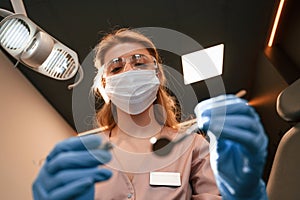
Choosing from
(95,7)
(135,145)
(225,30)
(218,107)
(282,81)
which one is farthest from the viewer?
(225,30)

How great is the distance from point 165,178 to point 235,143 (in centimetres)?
22

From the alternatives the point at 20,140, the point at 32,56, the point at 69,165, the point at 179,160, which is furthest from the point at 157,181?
the point at 20,140

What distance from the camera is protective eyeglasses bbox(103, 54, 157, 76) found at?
0.97m

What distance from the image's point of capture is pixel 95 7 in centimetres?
166

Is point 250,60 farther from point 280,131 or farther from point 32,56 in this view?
point 32,56

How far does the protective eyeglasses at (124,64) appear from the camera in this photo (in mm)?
974

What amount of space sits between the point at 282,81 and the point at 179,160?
1.18 metres

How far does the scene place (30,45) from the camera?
812 millimetres

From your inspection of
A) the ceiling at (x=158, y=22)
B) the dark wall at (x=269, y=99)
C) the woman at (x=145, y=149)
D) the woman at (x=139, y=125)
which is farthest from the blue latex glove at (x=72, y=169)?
the dark wall at (x=269, y=99)

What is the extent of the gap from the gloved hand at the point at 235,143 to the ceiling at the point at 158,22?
43.9 inches

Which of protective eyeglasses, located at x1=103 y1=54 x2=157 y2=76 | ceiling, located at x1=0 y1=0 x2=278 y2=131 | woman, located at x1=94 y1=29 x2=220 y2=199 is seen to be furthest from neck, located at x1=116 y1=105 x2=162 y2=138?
ceiling, located at x1=0 y1=0 x2=278 y2=131

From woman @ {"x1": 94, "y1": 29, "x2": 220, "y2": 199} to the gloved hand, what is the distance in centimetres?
12

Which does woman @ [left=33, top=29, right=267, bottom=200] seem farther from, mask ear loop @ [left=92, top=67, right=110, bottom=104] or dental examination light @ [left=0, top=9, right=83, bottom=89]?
dental examination light @ [left=0, top=9, right=83, bottom=89]

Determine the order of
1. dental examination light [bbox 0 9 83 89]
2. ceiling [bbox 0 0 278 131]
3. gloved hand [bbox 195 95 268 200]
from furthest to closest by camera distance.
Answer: ceiling [bbox 0 0 278 131] → dental examination light [bbox 0 9 83 89] → gloved hand [bbox 195 95 268 200]
